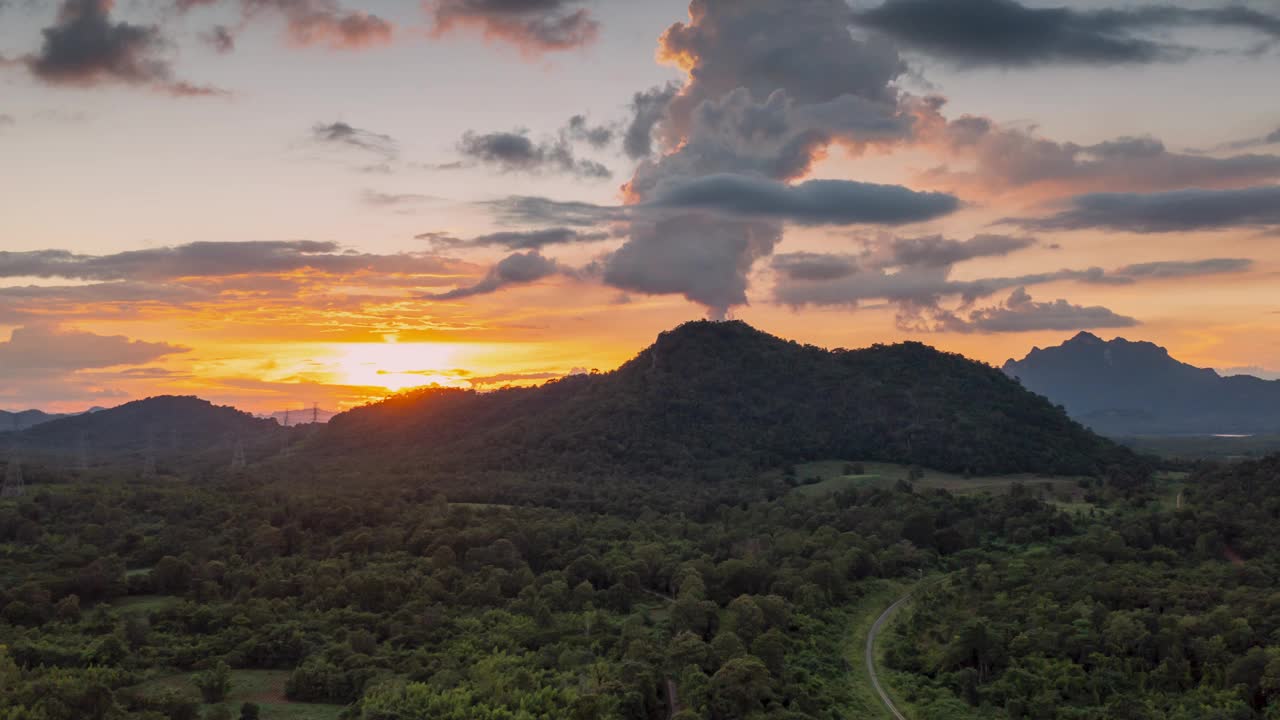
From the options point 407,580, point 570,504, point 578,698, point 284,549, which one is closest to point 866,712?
point 578,698

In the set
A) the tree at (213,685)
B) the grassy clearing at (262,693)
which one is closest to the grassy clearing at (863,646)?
the grassy clearing at (262,693)

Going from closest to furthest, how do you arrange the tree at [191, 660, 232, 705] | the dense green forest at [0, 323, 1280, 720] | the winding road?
the tree at [191, 660, 232, 705], the dense green forest at [0, 323, 1280, 720], the winding road

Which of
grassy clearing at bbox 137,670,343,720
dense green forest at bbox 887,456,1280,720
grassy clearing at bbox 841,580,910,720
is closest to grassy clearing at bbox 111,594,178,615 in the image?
grassy clearing at bbox 137,670,343,720

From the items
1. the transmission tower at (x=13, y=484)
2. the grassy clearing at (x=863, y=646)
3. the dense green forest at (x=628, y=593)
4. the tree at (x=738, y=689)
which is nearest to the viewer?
the tree at (x=738, y=689)

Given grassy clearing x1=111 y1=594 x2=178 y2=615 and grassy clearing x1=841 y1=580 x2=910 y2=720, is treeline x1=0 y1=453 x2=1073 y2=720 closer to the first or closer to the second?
grassy clearing x1=111 y1=594 x2=178 y2=615

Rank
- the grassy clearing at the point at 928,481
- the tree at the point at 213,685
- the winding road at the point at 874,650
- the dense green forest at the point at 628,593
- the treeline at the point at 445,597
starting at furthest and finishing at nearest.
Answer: the grassy clearing at the point at 928,481
the winding road at the point at 874,650
the dense green forest at the point at 628,593
the tree at the point at 213,685
the treeline at the point at 445,597

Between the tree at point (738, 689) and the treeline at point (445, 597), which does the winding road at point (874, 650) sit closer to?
the treeline at point (445, 597)
